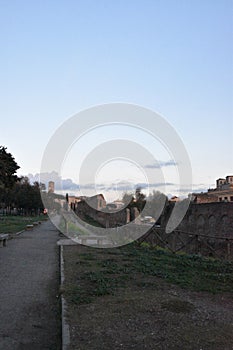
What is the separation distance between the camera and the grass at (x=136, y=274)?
7366mm

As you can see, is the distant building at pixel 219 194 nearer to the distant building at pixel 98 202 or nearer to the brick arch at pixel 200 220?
the brick arch at pixel 200 220

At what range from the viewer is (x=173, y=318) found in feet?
17.6

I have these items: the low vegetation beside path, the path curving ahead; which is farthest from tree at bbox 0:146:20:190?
the low vegetation beside path

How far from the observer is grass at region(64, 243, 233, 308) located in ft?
24.2

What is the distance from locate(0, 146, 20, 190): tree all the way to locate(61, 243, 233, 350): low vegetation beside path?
9285mm

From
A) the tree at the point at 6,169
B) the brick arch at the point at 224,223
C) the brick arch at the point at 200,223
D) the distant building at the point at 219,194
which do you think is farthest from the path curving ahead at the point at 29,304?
the distant building at the point at 219,194

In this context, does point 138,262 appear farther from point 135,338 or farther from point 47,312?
point 135,338

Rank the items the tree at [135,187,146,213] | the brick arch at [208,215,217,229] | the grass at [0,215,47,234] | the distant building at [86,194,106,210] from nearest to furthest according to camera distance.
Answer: the brick arch at [208,215,217,229], the grass at [0,215,47,234], the distant building at [86,194,106,210], the tree at [135,187,146,213]

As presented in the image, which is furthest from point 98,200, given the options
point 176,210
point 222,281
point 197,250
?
point 222,281

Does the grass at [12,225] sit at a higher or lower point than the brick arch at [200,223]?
lower

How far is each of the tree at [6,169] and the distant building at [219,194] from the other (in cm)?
1232

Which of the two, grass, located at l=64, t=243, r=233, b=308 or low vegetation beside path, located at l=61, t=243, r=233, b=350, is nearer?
low vegetation beside path, located at l=61, t=243, r=233, b=350

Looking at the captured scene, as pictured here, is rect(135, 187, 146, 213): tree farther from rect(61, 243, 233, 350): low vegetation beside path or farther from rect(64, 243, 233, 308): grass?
rect(61, 243, 233, 350): low vegetation beside path

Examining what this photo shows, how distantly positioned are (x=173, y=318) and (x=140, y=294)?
161 centimetres
